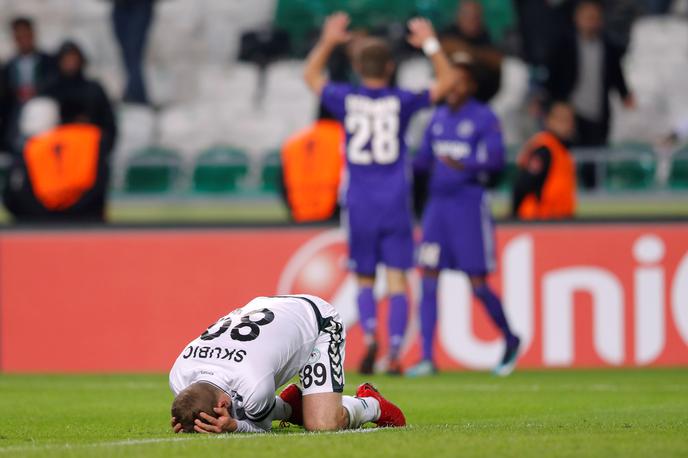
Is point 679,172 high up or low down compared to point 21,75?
down

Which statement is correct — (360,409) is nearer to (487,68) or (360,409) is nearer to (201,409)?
(201,409)

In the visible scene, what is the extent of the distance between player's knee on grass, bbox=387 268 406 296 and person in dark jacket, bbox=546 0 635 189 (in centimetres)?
464

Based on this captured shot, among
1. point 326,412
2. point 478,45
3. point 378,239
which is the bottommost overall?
point 378,239

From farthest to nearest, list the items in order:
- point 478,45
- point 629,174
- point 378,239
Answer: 1. point 478,45
2. point 629,174
3. point 378,239

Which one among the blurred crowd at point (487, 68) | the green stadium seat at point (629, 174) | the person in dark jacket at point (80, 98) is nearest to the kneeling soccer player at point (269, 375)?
the blurred crowd at point (487, 68)

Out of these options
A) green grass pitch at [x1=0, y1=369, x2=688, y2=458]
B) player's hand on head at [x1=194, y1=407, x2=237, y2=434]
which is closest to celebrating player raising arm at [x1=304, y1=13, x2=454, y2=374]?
green grass pitch at [x1=0, y1=369, x2=688, y2=458]

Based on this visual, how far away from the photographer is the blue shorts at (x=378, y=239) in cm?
1081

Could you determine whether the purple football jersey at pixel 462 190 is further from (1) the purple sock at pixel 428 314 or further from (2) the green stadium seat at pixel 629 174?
(2) the green stadium seat at pixel 629 174

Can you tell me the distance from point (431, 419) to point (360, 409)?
1.03 meters

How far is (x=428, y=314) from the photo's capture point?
36.6 feet

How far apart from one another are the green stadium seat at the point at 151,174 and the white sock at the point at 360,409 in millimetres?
9766

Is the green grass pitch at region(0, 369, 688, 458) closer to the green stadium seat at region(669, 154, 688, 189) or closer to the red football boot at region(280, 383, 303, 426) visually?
the red football boot at region(280, 383, 303, 426)

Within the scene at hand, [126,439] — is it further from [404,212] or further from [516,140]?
[516,140]

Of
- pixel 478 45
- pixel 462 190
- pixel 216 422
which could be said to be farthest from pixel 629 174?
pixel 216 422
